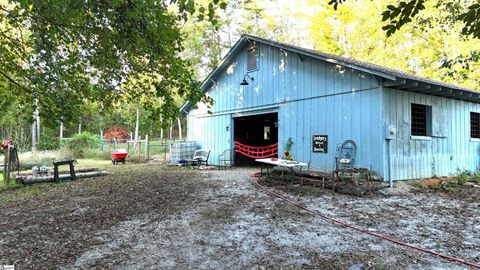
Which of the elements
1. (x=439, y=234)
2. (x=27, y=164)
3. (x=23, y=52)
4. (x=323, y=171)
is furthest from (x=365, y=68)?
(x=27, y=164)

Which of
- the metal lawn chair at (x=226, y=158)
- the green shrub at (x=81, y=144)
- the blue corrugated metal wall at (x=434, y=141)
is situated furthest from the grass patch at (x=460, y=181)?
the green shrub at (x=81, y=144)

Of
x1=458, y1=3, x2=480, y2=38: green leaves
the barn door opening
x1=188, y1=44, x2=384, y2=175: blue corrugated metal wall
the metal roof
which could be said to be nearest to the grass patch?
x1=188, y1=44, x2=384, y2=175: blue corrugated metal wall

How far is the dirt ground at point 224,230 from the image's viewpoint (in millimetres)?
3240

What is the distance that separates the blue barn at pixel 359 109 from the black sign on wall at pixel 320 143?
0.03 m

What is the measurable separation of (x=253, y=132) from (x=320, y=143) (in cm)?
610

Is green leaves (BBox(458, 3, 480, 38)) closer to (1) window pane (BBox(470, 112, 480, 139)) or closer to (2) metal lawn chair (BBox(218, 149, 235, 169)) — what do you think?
(1) window pane (BBox(470, 112, 480, 139))

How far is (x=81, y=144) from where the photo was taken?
60.7ft

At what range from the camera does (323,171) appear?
338 inches

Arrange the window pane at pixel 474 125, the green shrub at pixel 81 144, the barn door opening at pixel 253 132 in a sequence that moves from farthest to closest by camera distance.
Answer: the green shrub at pixel 81 144
the barn door opening at pixel 253 132
the window pane at pixel 474 125

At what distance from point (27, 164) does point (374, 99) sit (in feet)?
44.7

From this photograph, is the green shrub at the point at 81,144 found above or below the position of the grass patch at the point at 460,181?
above

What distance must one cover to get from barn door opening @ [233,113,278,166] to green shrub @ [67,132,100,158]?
10.1 meters

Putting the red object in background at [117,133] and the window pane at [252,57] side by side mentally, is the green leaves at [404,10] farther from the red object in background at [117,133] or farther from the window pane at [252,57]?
the red object in background at [117,133]

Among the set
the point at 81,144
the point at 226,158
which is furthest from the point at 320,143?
the point at 81,144
